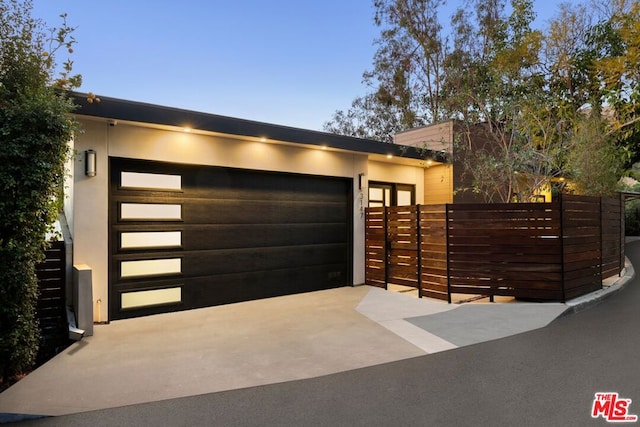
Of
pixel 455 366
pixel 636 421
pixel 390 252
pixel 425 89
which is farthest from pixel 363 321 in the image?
pixel 425 89

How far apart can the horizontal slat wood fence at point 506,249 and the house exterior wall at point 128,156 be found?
90.6 inches

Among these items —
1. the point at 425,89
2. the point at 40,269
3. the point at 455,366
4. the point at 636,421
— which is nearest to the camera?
the point at 636,421

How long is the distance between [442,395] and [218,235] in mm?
4585

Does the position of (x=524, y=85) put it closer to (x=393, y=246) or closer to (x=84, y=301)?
(x=393, y=246)

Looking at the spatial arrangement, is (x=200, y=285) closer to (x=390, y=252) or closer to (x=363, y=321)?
(x=363, y=321)

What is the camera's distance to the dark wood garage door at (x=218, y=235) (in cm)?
587

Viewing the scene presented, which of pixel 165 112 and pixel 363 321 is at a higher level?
pixel 165 112

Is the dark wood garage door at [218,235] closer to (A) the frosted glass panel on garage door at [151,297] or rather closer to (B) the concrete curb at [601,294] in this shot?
(A) the frosted glass panel on garage door at [151,297]

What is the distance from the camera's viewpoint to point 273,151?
731 cm

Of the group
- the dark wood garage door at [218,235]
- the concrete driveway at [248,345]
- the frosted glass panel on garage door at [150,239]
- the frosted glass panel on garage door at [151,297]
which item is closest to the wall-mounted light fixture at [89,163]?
the dark wood garage door at [218,235]

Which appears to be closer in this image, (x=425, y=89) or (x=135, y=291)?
(x=135, y=291)

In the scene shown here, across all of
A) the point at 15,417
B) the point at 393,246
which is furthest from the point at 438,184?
the point at 15,417

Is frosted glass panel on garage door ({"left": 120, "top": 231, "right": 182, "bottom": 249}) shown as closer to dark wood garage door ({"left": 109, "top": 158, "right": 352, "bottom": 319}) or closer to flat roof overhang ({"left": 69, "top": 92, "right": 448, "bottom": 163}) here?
dark wood garage door ({"left": 109, "top": 158, "right": 352, "bottom": 319})

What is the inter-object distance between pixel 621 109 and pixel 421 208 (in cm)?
965
